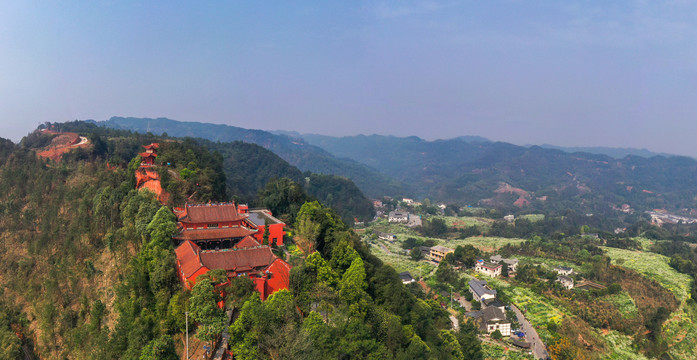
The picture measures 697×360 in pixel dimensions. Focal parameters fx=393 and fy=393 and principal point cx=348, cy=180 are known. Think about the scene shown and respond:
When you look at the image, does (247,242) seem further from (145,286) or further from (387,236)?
(387,236)

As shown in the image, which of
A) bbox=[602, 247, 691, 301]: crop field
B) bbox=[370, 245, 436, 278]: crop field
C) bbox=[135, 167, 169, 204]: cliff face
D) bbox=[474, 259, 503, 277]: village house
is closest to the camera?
bbox=[135, 167, 169, 204]: cliff face

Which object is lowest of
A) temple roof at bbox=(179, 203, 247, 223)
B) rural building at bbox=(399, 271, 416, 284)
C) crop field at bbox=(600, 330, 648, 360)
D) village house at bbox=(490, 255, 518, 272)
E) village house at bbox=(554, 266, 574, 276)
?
crop field at bbox=(600, 330, 648, 360)

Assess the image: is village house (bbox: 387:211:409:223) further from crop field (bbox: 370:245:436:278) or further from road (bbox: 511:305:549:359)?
road (bbox: 511:305:549:359)

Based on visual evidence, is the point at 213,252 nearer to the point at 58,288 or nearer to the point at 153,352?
the point at 153,352

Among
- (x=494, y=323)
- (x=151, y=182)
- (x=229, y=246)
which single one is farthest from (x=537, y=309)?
(x=151, y=182)

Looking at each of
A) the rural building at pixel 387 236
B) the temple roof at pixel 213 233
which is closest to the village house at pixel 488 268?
the rural building at pixel 387 236

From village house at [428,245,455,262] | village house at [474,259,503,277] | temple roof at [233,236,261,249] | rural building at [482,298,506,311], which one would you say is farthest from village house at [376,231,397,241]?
temple roof at [233,236,261,249]

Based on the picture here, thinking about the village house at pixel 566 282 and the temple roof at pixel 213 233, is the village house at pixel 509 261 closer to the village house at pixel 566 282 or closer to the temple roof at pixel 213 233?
the village house at pixel 566 282
